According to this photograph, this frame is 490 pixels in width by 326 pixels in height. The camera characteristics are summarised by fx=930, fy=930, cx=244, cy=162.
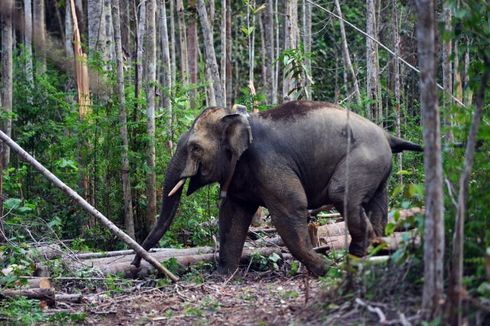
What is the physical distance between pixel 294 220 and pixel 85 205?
227 centimetres

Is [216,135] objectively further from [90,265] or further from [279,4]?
[279,4]

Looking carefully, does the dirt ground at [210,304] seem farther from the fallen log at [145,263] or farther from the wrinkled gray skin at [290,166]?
the wrinkled gray skin at [290,166]

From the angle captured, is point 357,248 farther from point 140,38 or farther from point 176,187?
point 140,38

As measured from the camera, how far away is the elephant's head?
9938mm

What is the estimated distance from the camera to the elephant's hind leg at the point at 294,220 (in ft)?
31.6

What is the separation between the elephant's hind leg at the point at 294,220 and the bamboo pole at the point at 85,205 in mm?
1244

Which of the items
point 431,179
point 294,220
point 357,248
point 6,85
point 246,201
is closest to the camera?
point 431,179

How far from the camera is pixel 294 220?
9.70 m

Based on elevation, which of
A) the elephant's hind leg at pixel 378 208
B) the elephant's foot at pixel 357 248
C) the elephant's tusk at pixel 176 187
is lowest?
the elephant's foot at pixel 357 248

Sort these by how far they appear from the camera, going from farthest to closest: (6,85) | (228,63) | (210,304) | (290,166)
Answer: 1. (228,63)
2. (6,85)
3. (290,166)
4. (210,304)

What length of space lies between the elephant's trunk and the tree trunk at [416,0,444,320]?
4548 mm

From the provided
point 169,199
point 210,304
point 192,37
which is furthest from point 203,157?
point 192,37

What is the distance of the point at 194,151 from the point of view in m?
9.97

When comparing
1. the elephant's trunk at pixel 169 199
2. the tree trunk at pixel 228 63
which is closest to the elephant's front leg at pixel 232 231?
the elephant's trunk at pixel 169 199
